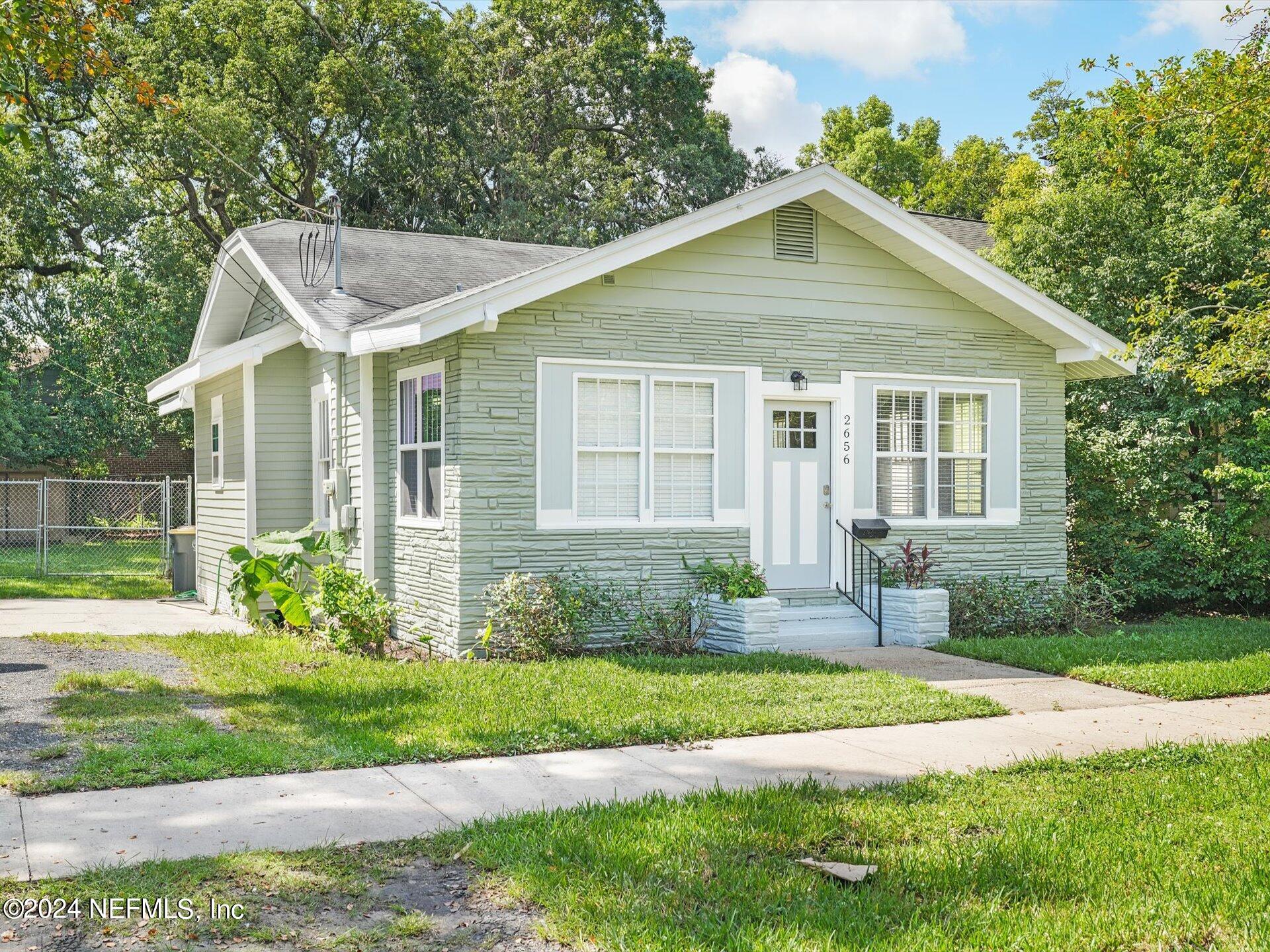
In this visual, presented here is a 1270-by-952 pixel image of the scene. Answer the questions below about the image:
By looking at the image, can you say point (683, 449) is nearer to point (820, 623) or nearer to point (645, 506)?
point (645, 506)

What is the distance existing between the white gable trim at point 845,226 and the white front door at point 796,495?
1.95 meters

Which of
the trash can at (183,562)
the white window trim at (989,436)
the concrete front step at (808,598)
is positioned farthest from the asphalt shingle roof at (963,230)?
the trash can at (183,562)

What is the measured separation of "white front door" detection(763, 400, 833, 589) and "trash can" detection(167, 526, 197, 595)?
985cm

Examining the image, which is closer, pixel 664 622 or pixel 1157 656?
pixel 1157 656

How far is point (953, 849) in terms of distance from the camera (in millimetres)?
5094

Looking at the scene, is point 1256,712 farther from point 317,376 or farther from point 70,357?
point 70,357

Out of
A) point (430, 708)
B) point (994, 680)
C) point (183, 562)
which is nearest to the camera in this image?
point (430, 708)

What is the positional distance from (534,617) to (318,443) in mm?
4740

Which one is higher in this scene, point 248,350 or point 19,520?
point 248,350

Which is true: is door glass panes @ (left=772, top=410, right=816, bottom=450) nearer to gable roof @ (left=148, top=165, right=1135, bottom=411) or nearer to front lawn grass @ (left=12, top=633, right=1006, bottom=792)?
gable roof @ (left=148, top=165, right=1135, bottom=411)

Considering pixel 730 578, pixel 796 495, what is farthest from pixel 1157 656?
pixel 730 578

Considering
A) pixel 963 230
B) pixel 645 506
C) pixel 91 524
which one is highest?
pixel 963 230

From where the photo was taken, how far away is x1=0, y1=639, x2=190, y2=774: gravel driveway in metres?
6.86

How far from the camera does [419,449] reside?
11.5 meters
